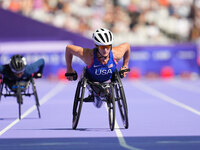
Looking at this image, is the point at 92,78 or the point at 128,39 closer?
the point at 92,78

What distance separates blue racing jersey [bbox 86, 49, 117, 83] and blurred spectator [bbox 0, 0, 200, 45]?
21.7 m

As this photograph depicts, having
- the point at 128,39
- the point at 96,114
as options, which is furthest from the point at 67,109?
the point at 128,39

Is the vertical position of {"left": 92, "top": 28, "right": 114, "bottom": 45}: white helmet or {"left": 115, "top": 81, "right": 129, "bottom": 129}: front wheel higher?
{"left": 92, "top": 28, "right": 114, "bottom": 45}: white helmet

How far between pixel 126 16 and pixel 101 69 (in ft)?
78.8

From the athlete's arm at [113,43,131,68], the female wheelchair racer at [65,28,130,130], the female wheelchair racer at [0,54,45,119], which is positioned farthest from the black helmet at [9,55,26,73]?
the athlete's arm at [113,43,131,68]

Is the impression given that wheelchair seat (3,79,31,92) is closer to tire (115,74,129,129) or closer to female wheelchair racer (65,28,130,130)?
female wheelchair racer (65,28,130,130)

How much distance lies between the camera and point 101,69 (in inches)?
347

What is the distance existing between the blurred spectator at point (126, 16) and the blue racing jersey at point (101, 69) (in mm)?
21682

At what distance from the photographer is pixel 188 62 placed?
2884 cm

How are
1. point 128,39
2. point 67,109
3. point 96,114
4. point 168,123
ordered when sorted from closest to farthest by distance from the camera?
1. point 168,123
2. point 96,114
3. point 67,109
4. point 128,39

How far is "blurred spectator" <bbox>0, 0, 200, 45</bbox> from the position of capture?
102 feet

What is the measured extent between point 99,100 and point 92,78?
408mm

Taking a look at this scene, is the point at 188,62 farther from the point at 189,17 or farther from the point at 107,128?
the point at 107,128
